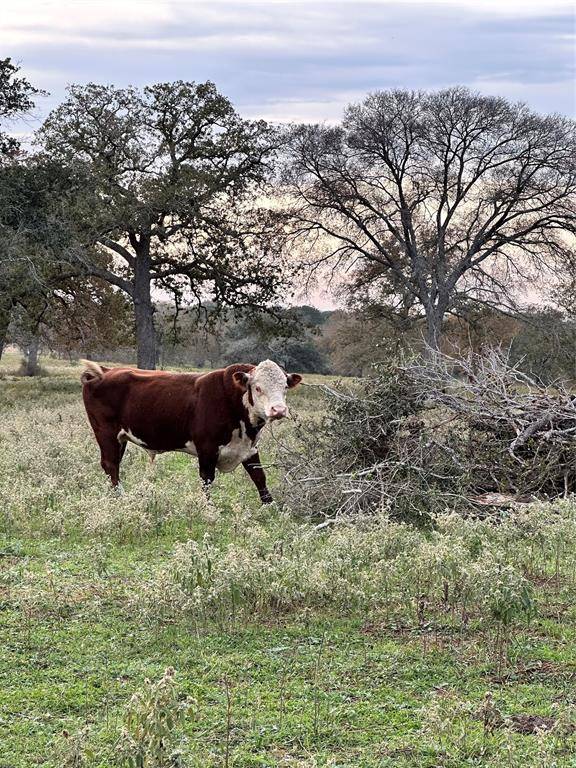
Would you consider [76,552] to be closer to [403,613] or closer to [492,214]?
[403,613]

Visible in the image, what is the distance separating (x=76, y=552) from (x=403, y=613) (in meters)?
3.28

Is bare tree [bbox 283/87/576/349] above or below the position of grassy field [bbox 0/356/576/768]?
above

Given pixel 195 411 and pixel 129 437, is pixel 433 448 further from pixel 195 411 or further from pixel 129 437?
pixel 129 437

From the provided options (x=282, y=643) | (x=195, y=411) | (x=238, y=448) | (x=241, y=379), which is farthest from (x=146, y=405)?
(x=282, y=643)

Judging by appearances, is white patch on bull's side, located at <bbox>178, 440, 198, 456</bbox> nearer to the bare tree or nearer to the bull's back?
the bull's back

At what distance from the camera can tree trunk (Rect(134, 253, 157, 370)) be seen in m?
34.3

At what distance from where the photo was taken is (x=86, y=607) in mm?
7027

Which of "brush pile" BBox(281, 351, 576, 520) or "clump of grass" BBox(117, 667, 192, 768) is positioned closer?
"clump of grass" BBox(117, 667, 192, 768)

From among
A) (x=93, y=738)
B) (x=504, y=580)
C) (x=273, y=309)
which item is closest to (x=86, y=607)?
(x=93, y=738)

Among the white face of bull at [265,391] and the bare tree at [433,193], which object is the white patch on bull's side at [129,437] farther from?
the bare tree at [433,193]

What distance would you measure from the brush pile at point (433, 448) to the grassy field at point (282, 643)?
100cm

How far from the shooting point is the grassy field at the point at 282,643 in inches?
183

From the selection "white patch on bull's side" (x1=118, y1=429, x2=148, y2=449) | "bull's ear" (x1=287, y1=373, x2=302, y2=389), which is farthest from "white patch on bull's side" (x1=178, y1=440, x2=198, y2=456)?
"bull's ear" (x1=287, y1=373, x2=302, y2=389)

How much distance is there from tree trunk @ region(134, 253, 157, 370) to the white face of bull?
2351 cm
